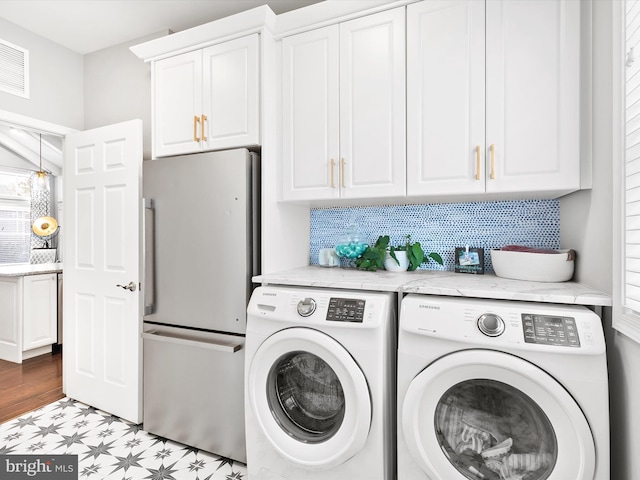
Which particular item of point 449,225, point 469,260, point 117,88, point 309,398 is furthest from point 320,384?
point 117,88

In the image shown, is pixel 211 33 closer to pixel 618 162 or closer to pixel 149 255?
pixel 149 255

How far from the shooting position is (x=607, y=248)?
1.28m

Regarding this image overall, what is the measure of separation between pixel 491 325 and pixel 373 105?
119 centimetres

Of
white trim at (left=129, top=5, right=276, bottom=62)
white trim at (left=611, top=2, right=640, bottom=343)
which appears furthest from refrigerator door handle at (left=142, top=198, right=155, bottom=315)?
white trim at (left=611, top=2, right=640, bottom=343)

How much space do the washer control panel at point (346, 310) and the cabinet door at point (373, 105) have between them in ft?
1.96

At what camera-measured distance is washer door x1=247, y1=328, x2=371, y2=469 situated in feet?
4.62

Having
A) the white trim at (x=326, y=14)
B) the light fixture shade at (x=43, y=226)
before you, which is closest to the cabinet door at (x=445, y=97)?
the white trim at (x=326, y=14)

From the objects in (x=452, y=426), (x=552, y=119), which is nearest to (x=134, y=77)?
(x=552, y=119)

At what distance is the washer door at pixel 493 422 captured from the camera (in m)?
1.12

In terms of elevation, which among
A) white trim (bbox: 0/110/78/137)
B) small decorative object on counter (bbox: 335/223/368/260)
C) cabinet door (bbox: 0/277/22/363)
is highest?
white trim (bbox: 0/110/78/137)

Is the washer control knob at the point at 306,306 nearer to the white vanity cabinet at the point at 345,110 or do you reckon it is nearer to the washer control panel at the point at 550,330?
the white vanity cabinet at the point at 345,110

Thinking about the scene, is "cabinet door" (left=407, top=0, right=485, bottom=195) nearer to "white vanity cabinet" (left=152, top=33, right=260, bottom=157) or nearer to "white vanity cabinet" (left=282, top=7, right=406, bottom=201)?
"white vanity cabinet" (left=282, top=7, right=406, bottom=201)

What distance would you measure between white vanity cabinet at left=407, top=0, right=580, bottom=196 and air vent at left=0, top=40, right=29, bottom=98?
2.68 metres

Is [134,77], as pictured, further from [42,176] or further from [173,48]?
[42,176]
